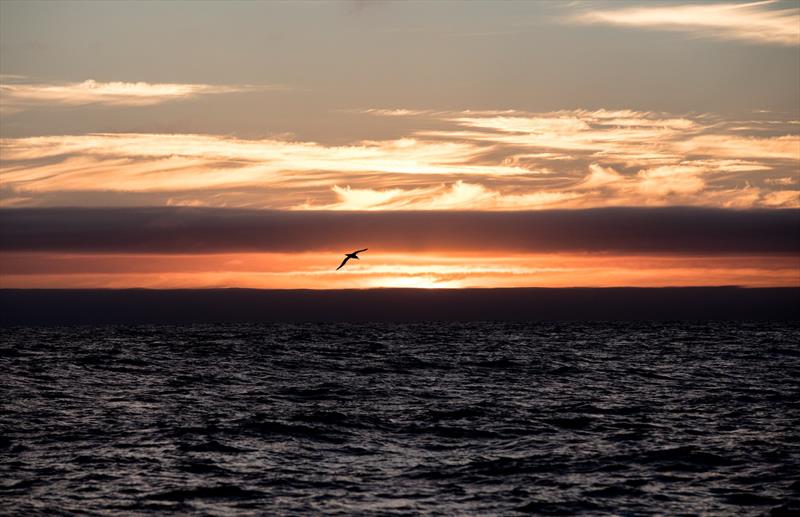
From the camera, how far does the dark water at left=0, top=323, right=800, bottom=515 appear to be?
25328mm

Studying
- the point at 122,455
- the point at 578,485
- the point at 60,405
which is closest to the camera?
the point at 578,485

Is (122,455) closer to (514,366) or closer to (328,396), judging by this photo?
(328,396)

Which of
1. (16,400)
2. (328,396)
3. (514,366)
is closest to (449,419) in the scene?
(328,396)

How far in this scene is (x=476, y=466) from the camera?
2989 cm

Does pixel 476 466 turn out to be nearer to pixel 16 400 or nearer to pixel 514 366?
pixel 16 400

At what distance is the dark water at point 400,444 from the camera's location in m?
25.3

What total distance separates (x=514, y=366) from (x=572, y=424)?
38212mm

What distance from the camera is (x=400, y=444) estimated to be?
1347 inches

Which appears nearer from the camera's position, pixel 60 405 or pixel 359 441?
pixel 359 441

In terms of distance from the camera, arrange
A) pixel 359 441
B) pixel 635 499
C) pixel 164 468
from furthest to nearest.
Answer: pixel 359 441
pixel 164 468
pixel 635 499

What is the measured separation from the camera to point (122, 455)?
103ft

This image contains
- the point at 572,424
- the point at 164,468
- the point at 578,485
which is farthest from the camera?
the point at 572,424

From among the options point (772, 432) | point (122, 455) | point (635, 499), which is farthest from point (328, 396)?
point (635, 499)

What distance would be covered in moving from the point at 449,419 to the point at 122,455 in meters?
14.9
